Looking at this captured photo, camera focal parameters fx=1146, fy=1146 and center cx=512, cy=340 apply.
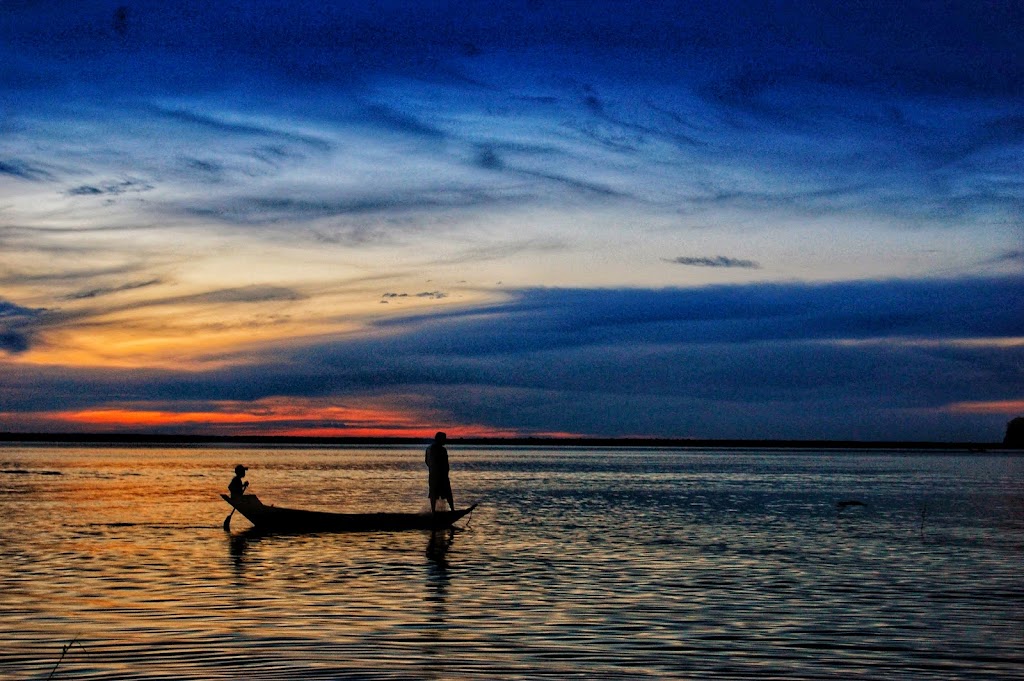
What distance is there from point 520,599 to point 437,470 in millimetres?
12982

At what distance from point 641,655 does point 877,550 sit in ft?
57.8

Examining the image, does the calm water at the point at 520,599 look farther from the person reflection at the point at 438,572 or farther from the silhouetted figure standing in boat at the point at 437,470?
the silhouetted figure standing in boat at the point at 437,470

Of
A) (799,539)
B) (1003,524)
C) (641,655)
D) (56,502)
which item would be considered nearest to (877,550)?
(799,539)

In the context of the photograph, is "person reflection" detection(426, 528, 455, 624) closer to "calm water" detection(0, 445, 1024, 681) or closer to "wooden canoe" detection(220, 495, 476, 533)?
"calm water" detection(0, 445, 1024, 681)

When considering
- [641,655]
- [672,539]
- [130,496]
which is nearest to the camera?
[641,655]

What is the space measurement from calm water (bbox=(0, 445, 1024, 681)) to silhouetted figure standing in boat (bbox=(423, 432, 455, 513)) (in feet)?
4.01

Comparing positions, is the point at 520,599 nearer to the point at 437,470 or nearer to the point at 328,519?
the point at 437,470

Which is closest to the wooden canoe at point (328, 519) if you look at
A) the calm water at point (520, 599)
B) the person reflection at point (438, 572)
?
the person reflection at point (438, 572)

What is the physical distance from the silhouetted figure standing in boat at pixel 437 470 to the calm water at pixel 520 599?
1.22m

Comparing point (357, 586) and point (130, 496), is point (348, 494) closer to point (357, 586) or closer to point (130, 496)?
point (130, 496)

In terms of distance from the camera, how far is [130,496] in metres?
56.0

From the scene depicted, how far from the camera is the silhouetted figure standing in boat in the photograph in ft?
107

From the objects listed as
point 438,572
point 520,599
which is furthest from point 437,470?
point 520,599

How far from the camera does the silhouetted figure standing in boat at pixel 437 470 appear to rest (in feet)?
107
